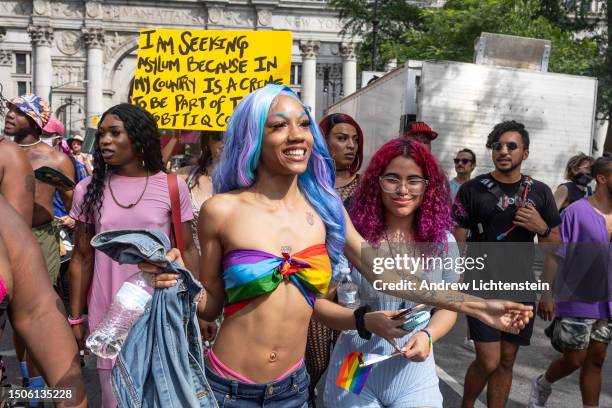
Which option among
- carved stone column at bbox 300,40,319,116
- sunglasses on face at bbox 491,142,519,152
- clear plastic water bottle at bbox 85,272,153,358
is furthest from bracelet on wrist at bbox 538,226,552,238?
carved stone column at bbox 300,40,319,116

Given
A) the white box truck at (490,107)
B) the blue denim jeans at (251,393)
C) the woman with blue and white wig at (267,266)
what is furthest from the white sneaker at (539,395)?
the white box truck at (490,107)

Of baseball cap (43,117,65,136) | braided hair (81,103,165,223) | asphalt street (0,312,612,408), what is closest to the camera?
braided hair (81,103,165,223)

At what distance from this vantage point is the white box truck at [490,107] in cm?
1073

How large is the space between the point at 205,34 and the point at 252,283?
4.83m

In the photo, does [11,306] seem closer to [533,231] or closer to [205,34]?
[533,231]

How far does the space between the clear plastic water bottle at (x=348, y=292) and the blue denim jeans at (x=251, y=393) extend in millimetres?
535

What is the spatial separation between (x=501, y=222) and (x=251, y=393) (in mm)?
2740

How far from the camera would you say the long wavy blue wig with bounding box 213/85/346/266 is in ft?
8.34

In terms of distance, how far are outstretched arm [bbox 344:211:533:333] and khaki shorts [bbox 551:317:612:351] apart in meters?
2.41

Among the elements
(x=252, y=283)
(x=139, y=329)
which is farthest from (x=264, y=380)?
(x=139, y=329)

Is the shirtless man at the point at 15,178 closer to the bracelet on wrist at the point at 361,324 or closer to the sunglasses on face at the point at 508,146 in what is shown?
the bracelet on wrist at the point at 361,324

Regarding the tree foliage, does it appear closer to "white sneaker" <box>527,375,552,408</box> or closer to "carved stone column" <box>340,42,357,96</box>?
"white sneaker" <box>527,375,552,408</box>

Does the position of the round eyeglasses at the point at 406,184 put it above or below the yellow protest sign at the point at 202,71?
below

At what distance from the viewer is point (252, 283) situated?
95.0 inches
